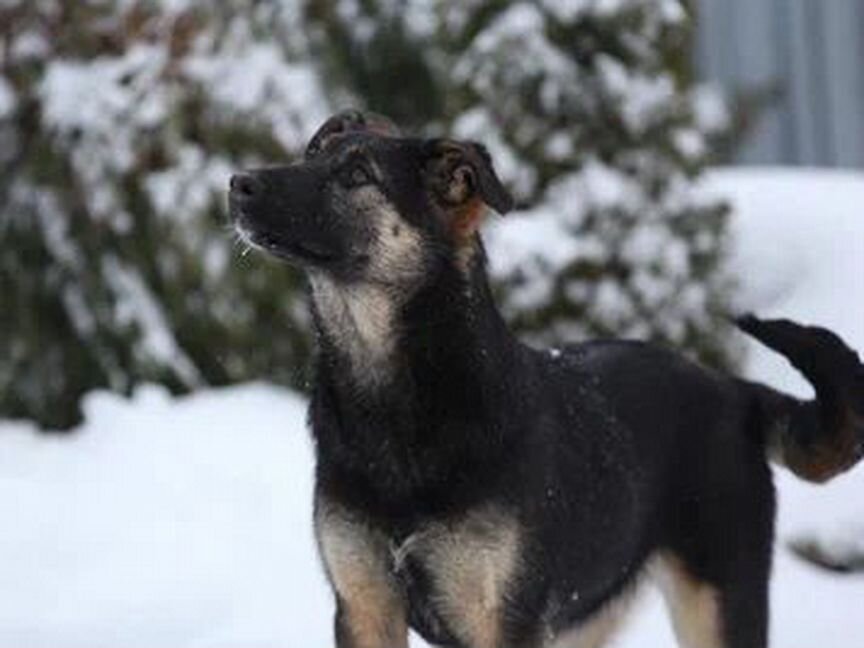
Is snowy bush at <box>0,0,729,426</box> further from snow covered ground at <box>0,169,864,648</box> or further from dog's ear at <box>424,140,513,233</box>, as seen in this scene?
dog's ear at <box>424,140,513,233</box>

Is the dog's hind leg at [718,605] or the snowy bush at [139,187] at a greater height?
the snowy bush at [139,187]

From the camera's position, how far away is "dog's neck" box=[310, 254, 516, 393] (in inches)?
198

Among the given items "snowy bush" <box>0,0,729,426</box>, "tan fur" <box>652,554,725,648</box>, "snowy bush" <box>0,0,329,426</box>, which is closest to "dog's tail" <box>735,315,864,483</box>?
"tan fur" <box>652,554,725,648</box>

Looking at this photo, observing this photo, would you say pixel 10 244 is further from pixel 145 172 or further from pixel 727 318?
pixel 727 318

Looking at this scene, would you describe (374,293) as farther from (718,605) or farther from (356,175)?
(718,605)

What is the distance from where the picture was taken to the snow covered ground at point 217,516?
711cm

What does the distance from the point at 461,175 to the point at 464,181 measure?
2 cm

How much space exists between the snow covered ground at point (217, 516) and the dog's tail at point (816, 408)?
1270 mm

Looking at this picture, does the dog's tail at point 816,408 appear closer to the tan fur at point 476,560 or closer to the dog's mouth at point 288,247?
the tan fur at point 476,560

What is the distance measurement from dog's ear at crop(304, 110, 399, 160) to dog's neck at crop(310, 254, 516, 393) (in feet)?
1.12

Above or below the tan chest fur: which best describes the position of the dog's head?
above

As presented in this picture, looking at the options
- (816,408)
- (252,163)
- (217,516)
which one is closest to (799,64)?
(252,163)

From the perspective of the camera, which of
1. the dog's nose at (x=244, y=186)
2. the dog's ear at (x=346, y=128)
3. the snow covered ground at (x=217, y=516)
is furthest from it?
the snow covered ground at (x=217, y=516)

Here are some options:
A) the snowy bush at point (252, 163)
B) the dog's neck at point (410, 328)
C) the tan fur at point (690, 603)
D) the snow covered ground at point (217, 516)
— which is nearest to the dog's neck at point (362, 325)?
the dog's neck at point (410, 328)
